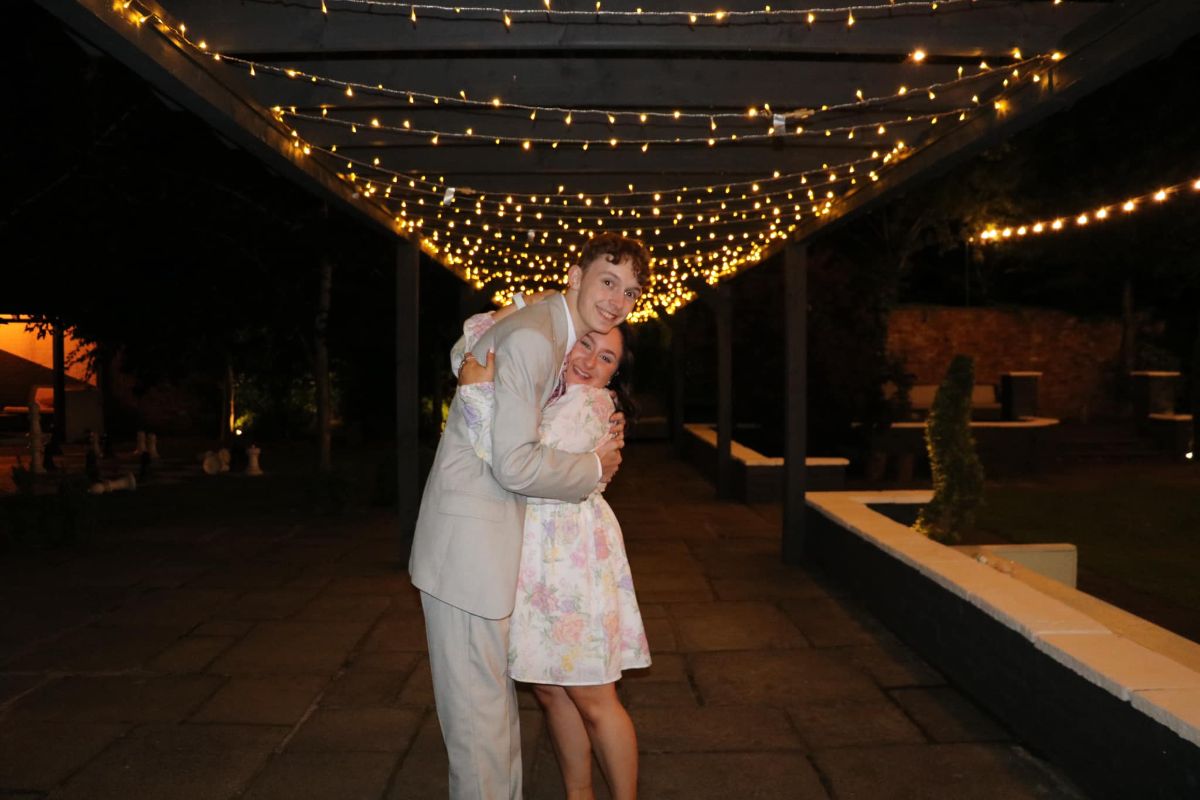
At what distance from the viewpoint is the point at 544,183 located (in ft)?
20.2

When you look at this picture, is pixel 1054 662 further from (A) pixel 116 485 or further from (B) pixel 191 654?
(A) pixel 116 485

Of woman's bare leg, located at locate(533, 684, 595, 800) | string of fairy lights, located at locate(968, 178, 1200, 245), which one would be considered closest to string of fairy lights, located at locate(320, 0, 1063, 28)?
woman's bare leg, located at locate(533, 684, 595, 800)

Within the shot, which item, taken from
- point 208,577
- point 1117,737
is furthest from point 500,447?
point 208,577

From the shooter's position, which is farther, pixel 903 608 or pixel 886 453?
pixel 886 453

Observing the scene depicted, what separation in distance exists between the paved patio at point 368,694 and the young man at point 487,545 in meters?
0.92

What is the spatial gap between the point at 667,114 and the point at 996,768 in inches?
110

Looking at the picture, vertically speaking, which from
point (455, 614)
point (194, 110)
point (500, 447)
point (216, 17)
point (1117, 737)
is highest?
point (216, 17)

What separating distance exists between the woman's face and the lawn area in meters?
4.43

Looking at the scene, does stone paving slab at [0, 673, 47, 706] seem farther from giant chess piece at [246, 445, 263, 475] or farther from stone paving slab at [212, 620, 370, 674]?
giant chess piece at [246, 445, 263, 475]

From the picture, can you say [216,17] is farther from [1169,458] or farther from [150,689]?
[1169,458]

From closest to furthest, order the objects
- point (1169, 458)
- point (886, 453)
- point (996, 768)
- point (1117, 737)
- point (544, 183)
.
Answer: point (1117, 737)
point (996, 768)
point (544, 183)
point (886, 453)
point (1169, 458)

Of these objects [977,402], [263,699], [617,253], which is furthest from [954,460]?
[977,402]

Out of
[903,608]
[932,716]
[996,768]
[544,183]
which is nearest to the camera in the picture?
Answer: [996,768]

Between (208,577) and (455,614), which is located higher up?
(455,614)
